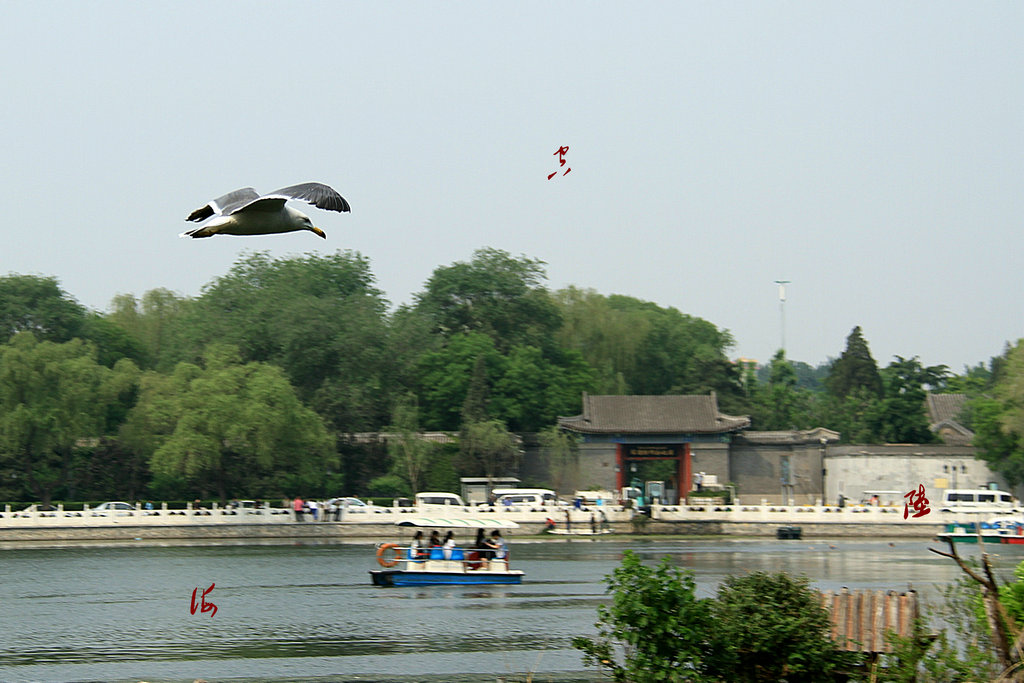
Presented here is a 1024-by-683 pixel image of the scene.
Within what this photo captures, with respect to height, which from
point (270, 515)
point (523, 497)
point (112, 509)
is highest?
point (523, 497)

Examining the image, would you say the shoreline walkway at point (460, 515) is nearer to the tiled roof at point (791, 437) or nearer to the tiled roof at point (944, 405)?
the tiled roof at point (791, 437)

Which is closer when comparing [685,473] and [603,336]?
[685,473]

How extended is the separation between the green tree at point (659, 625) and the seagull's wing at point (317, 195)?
3.69 metres

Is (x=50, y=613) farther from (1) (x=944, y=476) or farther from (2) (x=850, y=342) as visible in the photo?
(2) (x=850, y=342)

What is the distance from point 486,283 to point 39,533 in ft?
84.7

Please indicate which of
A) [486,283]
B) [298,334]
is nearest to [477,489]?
[298,334]

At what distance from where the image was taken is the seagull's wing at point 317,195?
10336 mm

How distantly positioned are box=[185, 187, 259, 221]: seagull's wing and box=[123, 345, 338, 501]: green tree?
34755 millimetres

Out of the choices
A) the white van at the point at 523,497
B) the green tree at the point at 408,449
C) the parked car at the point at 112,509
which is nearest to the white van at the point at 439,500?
the white van at the point at 523,497

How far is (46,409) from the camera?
4525 centimetres

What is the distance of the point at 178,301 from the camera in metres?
66.6

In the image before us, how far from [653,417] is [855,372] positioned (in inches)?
957

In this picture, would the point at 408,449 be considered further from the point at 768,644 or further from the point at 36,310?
the point at 768,644

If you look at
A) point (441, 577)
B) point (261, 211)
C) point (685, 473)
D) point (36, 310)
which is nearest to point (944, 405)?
point (685, 473)
